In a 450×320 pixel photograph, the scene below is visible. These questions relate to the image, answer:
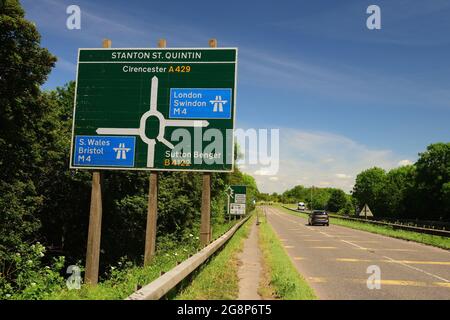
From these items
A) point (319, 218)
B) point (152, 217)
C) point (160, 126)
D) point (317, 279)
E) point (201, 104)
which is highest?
point (201, 104)

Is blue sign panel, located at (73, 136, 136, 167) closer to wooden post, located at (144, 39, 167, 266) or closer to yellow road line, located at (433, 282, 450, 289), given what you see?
wooden post, located at (144, 39, 167, 266)

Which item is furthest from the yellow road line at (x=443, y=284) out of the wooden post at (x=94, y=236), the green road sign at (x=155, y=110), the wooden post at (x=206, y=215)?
the wooden post at (x=94, y=236)

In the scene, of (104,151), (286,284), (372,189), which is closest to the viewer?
(286,284)

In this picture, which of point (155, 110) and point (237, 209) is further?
point (237, 209)

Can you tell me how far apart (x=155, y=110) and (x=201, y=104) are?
1.42 m

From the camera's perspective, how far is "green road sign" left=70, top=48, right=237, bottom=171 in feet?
40.9

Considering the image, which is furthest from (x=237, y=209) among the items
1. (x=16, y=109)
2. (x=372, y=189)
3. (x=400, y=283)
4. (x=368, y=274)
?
(x=372, y=189)

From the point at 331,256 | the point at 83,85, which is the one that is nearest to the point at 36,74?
the point at 83,85

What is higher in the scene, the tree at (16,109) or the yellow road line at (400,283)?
the tree at (16,109)

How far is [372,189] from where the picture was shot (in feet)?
305

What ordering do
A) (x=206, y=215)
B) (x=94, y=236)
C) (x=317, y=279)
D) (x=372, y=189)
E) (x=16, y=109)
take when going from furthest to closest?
(x=372, y=189) → (x=16, y=109) → (x=206, y=215) → (x=94, y=236) → (x=317, y=279)

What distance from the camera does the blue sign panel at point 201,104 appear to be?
12.5 m

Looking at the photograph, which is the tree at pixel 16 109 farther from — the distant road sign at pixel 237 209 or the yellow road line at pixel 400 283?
the distant road sign at pixel 237 209

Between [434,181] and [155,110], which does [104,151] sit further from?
[434,181]
